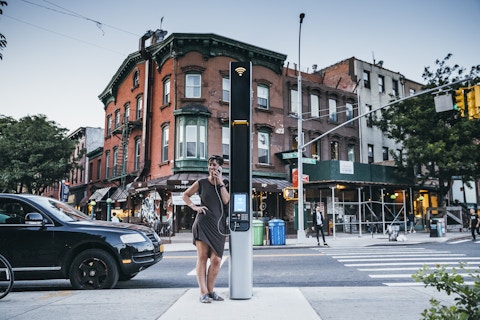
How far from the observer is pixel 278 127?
88.8 ft

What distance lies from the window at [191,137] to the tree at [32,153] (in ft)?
51.4

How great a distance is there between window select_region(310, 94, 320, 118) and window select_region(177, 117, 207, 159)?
30.3 ft

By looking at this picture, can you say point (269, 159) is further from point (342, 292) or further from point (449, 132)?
point (342, 292)

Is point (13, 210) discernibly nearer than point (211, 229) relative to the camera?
No

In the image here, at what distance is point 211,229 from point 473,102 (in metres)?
12.3

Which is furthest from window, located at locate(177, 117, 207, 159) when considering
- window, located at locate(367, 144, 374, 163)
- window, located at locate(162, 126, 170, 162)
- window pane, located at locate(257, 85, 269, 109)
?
window, located at locate(367, 144, 374, 163)

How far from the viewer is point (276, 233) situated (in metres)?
18.4

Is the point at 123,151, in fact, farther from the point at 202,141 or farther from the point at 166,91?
the point at 202,141

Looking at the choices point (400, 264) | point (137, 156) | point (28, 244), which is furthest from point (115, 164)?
point (28, 244)

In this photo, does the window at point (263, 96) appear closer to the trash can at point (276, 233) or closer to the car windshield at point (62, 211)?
the trash can at point (276, 233)

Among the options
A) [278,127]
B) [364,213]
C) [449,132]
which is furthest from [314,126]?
[449,132]

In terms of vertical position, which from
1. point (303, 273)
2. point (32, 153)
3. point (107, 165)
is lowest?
point (303, 273)

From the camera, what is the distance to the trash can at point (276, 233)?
18.3 m

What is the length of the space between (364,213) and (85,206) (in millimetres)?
25713
